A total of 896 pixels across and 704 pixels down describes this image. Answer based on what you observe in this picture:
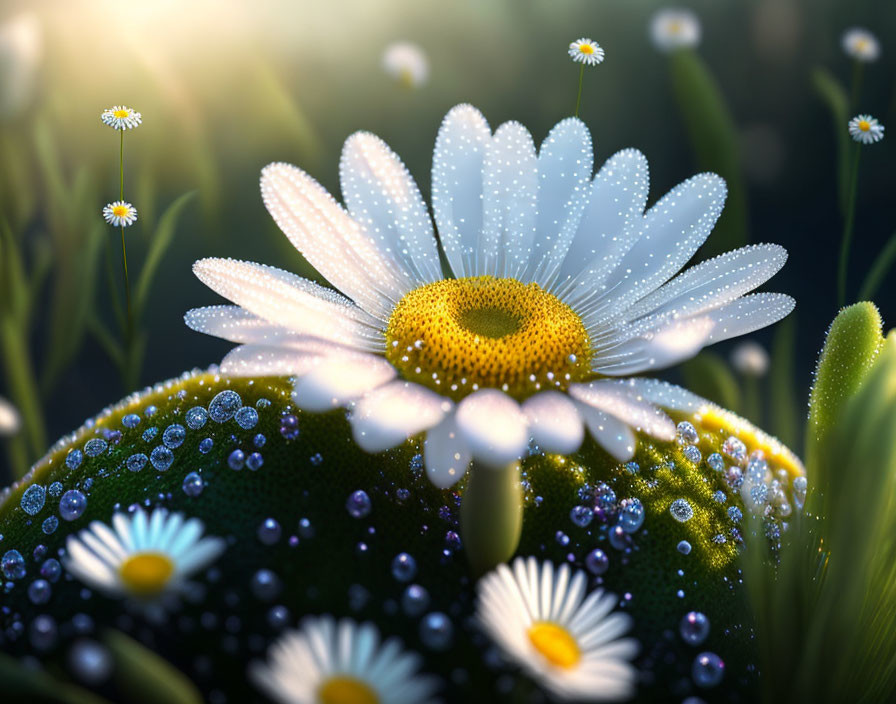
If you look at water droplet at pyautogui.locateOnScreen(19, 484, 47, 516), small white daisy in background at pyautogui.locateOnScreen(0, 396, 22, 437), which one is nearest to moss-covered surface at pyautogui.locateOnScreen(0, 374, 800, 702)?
water droplet at pyautogui.locateOnScreen(19, 484, 47, 516)

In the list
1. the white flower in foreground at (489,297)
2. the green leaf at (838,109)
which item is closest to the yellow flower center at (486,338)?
the white flower in foreground at (489,297)

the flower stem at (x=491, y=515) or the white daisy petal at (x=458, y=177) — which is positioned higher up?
the white daisy petal at (x=458, y=177)

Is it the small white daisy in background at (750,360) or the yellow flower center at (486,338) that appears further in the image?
the small white daisy in background at (750,360)

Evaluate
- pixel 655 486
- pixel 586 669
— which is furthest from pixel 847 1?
pixel 586 669

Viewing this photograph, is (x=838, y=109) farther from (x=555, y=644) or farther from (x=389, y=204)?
(x=555, y=644)

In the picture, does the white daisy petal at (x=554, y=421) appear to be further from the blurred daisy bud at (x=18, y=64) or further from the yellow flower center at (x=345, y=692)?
the blurred daisy bud at (x=18, y=64)

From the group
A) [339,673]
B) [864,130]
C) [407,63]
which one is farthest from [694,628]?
[407,63]
